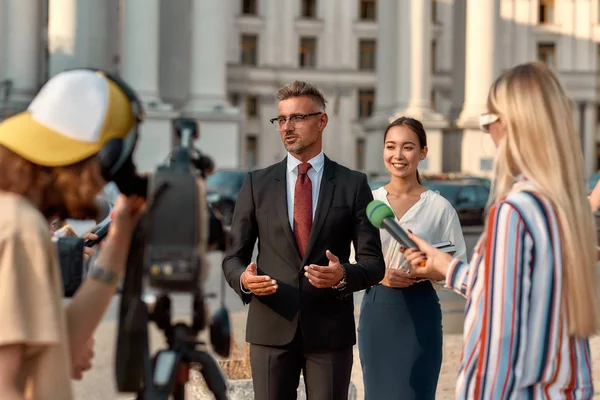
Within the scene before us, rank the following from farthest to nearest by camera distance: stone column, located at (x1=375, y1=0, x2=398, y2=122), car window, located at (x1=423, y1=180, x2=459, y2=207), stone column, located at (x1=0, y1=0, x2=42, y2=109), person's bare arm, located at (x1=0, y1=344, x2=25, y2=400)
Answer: stone column, located at (x1=375, y1=0, x2=398, y2=122), stone column, located at (x1=0, y1=0, x2=42, y2=109), car window, located at (x1=423, y1=180, x2=459, y2=207), person's bare arm, located at (x1=0, y1=344, x2=25, y2=400)

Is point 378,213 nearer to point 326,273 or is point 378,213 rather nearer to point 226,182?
point 326,273

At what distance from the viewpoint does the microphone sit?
3.45 meters

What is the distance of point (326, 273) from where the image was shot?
4.22 m

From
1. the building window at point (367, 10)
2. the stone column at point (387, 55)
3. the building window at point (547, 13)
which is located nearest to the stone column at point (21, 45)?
the stone column at point (387, 55)

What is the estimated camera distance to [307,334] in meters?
4.36

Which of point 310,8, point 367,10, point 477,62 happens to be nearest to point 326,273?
point 477,62

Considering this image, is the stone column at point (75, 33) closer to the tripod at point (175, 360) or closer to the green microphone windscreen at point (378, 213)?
the green microphone windscreen at point (378, 213)

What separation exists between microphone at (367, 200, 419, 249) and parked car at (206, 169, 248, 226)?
74.0ft

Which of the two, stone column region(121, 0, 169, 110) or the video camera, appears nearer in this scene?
the video camera

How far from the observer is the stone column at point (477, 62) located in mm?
36062

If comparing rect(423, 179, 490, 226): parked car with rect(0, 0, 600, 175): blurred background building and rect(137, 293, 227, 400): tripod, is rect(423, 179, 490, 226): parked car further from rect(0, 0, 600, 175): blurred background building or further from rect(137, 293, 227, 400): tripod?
rect(137, 293, 227, 400): tripod

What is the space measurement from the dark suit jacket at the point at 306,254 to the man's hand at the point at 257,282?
0.48 feet

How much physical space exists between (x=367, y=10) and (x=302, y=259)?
6858cm

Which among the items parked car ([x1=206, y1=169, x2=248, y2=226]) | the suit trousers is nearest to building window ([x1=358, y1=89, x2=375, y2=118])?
parked car ([x1=206, y1=169, x2=248, y2=226])
